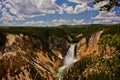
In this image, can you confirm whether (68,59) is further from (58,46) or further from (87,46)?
(58,46)

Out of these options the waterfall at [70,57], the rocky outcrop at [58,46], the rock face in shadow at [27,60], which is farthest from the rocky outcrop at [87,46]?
the rock face in shadow at [27,60]

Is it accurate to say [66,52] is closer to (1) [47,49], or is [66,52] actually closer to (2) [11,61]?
(1) [47,49]

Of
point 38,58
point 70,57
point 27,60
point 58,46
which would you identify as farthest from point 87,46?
point 27,60

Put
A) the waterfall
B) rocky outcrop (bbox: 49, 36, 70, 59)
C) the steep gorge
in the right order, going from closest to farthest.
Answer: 1. the steep gorge
2. the waterfall
3. rocky outcrop (bbox: 49, 36, 70, 59)

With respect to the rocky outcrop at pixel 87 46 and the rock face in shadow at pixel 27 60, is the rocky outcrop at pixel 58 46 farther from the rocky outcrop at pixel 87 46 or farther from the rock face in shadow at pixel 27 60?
the rocky outcrop at pixel 87 46

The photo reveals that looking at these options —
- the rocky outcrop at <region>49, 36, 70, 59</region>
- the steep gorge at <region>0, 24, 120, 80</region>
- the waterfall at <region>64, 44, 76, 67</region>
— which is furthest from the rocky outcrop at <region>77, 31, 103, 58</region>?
the rocky outcrop at <region>49, 36, 70, 59</region>

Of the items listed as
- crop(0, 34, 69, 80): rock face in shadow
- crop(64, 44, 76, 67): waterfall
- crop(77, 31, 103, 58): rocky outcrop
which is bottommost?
crop(64, 44, 76, 67): waterfall

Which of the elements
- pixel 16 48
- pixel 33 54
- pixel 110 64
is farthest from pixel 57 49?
pixel 110 64

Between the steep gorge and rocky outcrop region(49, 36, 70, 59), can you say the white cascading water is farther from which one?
rocky outcrop region(49, 36, 70, 59)

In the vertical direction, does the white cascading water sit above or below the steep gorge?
below
